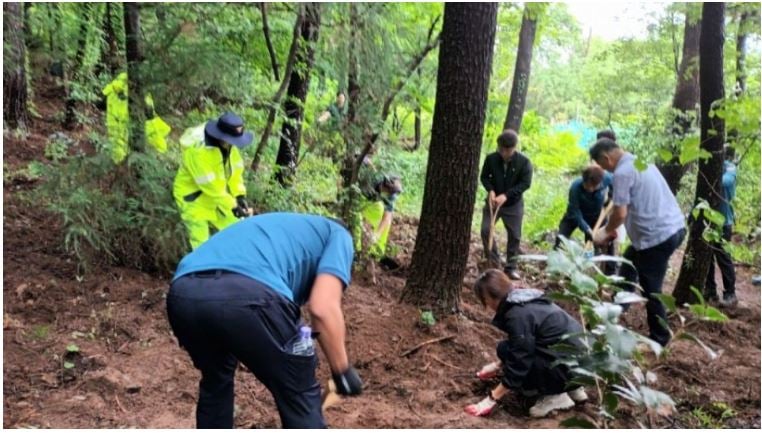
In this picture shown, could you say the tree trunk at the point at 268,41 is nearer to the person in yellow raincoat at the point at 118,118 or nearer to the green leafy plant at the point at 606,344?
the person in yellow raincoat at the point at 118,118

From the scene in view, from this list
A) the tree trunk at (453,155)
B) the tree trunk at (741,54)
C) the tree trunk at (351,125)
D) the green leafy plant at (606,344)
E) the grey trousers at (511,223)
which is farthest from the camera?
the grey trousers at (511,223)

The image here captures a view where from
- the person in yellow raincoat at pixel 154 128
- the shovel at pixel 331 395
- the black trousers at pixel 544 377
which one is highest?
the person in yellow raincoat at pixel 154 128

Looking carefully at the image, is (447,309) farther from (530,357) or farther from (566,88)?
(566,88)

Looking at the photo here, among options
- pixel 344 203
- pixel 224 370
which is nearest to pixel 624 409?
pixel 224 370

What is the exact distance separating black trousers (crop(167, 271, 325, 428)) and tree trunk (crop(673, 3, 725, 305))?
5.19m

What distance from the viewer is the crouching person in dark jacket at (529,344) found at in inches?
153

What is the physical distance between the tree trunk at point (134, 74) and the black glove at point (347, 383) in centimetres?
414

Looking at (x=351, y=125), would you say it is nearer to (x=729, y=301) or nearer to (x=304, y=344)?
(x=304, y=344)

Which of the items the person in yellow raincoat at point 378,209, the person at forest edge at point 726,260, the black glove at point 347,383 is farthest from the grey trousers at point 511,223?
the black glove at point 347,383

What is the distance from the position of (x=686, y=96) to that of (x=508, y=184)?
4694 mm

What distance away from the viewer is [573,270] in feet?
9.50

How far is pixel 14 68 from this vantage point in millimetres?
8312

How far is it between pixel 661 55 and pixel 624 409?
11.7 meters

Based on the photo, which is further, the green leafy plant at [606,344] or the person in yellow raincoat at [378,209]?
the person in yellow raincoat at [378,209]
